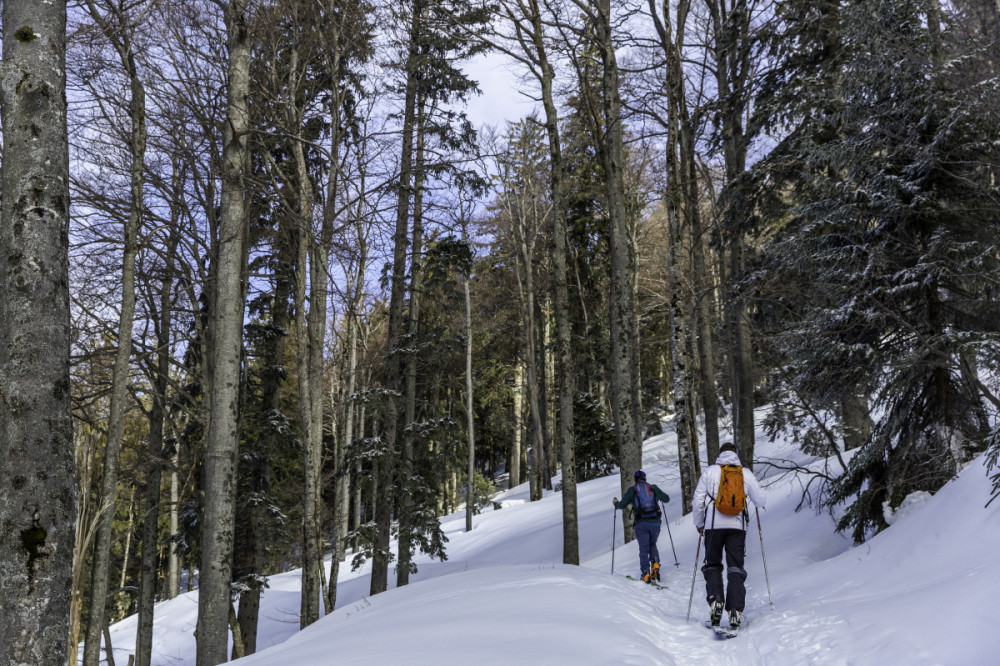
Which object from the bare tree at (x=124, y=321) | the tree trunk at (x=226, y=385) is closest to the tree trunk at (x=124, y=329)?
the bare tree at (x=124, y=321)

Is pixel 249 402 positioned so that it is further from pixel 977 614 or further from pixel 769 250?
pixel 977 614

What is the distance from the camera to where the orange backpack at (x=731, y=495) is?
23.4ft

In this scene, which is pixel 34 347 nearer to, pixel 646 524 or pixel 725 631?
pixel 725 631

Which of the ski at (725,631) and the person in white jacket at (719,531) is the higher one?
the person in white jacket at (719,531)

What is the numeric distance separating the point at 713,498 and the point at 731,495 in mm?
193

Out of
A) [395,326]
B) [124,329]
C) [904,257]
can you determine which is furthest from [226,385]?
[904,257]

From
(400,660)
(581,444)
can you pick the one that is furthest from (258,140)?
(581,444)

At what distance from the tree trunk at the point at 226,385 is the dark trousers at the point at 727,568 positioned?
5.65 m

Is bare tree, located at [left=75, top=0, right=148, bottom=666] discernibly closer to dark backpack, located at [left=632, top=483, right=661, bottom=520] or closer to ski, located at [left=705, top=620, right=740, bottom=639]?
dark backpack, located at [left=632, top=483, right=661, bottom=520]

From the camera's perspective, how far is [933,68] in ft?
25.6

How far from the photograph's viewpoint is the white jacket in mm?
7145

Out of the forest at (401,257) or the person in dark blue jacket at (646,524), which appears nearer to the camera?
the forest at (401,257)

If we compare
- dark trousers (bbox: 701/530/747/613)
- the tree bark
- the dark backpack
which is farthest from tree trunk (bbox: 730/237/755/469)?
the tree bark

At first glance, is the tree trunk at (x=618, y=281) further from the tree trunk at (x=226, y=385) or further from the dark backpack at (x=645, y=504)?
the tree trunk at (x=226, y=385)
